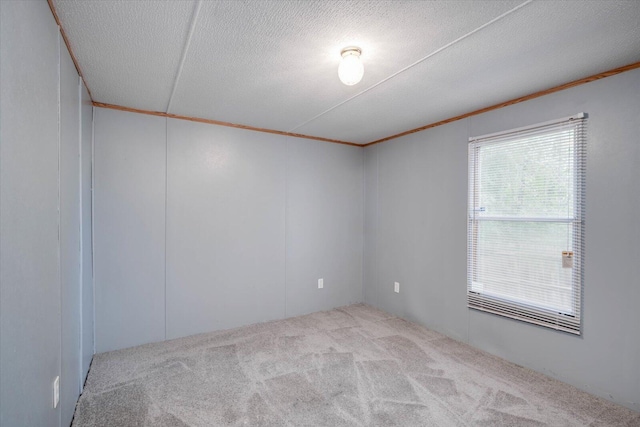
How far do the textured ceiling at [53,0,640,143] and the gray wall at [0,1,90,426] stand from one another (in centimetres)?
35

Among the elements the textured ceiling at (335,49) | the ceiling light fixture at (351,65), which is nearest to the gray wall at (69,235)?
the textured ceiling at (335,49)

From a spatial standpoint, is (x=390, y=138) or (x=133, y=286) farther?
(x=390, y=138)

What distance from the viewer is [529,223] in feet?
8.46

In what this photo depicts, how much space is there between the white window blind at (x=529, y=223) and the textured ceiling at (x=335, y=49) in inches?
17.4

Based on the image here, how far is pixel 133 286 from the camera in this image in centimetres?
297

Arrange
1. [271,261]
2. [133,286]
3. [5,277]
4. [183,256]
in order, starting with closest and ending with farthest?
[5,277] < [133,286] < [183,256] < [271,261]

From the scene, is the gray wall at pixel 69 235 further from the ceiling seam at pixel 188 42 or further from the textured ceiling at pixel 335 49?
the ceiling seam at pixel 188 42

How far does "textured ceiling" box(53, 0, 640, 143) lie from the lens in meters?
1.52

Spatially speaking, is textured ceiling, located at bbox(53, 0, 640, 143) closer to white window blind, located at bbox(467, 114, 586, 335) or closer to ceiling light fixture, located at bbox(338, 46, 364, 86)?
ceiling light fixture, located at bbox(338, 46, 364, 86)

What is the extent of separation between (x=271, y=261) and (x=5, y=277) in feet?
9.09

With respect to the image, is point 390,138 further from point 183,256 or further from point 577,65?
point 183,256

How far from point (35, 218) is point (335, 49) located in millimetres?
1760

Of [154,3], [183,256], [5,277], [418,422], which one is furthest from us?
[183,256]

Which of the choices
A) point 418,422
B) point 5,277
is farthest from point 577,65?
point 5,277
